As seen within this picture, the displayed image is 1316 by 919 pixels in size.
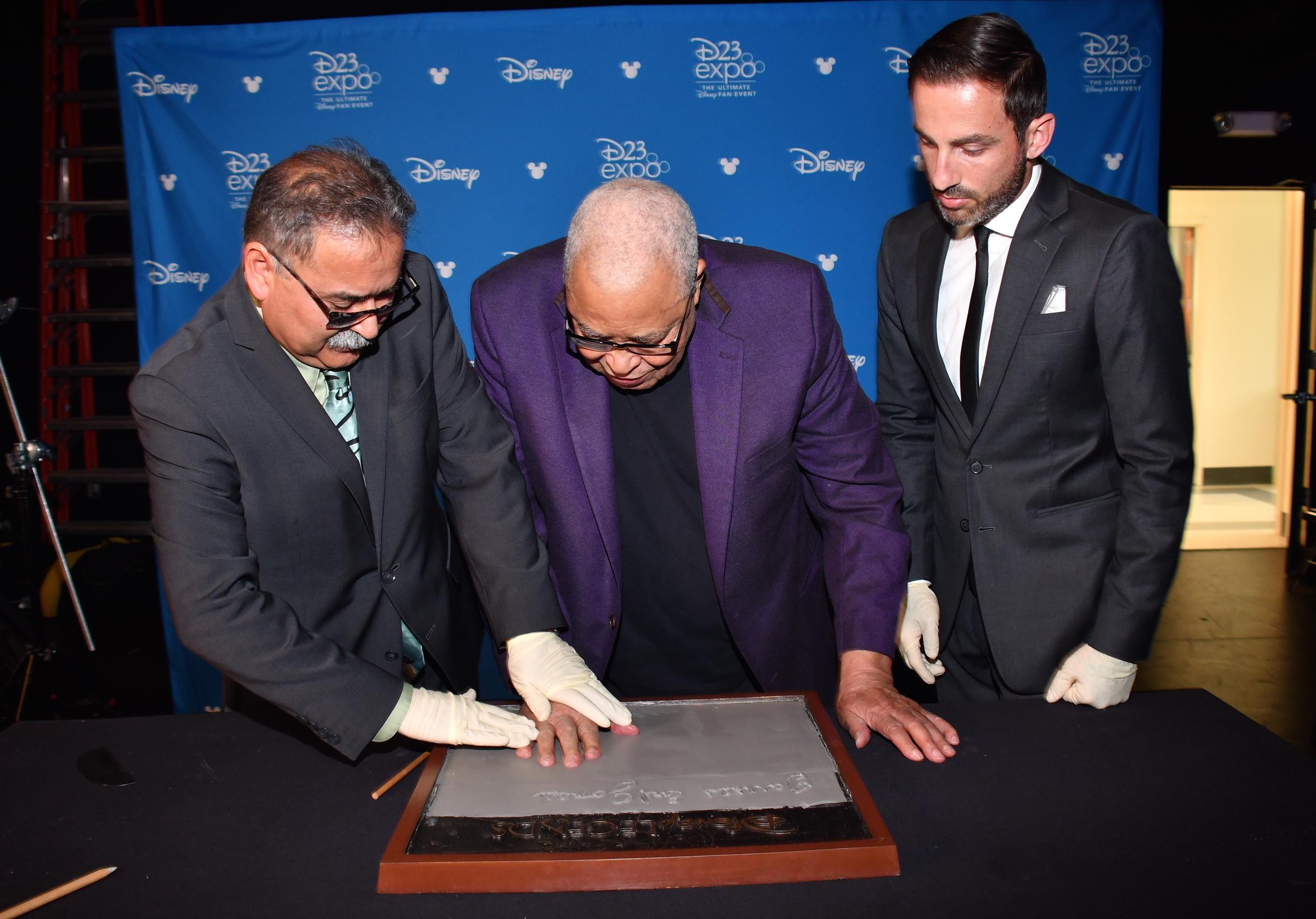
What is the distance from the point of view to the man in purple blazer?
176 cm

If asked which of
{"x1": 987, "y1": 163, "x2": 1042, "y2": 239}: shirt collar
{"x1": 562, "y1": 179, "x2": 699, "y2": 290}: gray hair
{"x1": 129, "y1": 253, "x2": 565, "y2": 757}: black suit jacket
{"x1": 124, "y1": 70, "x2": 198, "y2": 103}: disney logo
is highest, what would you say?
{"x1": 124, "y1": 70, "x2": 198, "y2": 103}: disney logo

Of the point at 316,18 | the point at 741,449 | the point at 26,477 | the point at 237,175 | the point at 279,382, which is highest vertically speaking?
the point at 316,18

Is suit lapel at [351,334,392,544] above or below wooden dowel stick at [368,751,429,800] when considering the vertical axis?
above

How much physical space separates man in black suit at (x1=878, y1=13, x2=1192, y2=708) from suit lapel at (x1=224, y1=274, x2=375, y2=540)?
1259 millimetres

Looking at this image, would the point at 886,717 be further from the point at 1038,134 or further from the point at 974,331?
the point at 1038,134

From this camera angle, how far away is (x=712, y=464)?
5.77 feet

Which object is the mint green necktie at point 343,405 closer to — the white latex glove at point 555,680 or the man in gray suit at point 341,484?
the man in gray suit at point 341,484

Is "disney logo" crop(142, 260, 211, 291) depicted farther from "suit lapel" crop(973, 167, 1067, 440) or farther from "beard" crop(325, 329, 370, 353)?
"suit lapel" crop(973, 167, 1067, 440)

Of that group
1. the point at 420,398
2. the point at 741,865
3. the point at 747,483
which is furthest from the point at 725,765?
the point at 420,398

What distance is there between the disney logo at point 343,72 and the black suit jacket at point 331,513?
224 centimetres

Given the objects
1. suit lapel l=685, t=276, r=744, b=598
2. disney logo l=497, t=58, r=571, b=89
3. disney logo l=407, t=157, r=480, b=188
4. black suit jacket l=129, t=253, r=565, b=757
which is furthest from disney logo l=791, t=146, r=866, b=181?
black suit jacket l=129, t=253, r=565, b=757

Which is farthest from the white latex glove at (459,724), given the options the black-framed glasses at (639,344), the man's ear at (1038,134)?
the man's ear at (1038,134)

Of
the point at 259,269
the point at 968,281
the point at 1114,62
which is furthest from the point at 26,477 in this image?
the point at 1114,62

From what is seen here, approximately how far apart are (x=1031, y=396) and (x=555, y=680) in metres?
1.11
